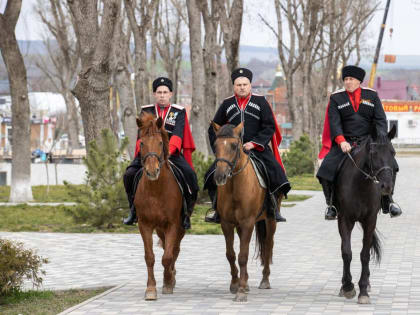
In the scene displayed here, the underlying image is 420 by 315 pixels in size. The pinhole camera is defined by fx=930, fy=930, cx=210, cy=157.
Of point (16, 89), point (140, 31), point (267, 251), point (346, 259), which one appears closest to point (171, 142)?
point (267, 251)

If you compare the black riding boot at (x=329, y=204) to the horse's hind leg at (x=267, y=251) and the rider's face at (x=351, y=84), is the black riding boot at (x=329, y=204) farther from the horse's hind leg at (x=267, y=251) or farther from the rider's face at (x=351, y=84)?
the rider's face at (x=351, y=84)

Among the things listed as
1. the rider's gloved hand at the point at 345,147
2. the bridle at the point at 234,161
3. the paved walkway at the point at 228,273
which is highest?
the rider's gloved hand at the point at 345,147

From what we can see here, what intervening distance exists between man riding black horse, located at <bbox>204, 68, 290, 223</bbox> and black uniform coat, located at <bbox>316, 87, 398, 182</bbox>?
559 mm

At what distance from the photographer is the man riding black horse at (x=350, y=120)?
9.95m

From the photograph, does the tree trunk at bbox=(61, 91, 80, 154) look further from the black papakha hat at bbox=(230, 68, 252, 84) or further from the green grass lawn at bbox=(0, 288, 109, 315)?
the green grass lawn at bbox=(0, 288, 109, 315)

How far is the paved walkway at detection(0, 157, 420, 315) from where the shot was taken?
8820mm

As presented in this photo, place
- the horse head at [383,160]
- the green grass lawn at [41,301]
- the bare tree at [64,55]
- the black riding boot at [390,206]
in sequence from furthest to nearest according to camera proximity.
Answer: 1. the bare tree at [64,55]
2. the black riding boot at [390,206]
3. the horse head at [383,160]
4. the green grass lawn at [41,301]

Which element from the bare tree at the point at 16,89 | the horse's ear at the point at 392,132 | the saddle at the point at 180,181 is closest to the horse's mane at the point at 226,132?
the saddle at the point at 180,181

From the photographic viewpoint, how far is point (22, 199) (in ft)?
78.5

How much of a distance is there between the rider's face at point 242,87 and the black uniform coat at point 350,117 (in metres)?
0.93

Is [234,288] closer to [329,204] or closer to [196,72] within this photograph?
[329,204]

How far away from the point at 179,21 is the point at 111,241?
119 ft

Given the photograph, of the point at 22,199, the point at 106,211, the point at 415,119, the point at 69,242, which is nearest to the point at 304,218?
the point at 106,211

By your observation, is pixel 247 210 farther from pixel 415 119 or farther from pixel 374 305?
pixel 415 119
